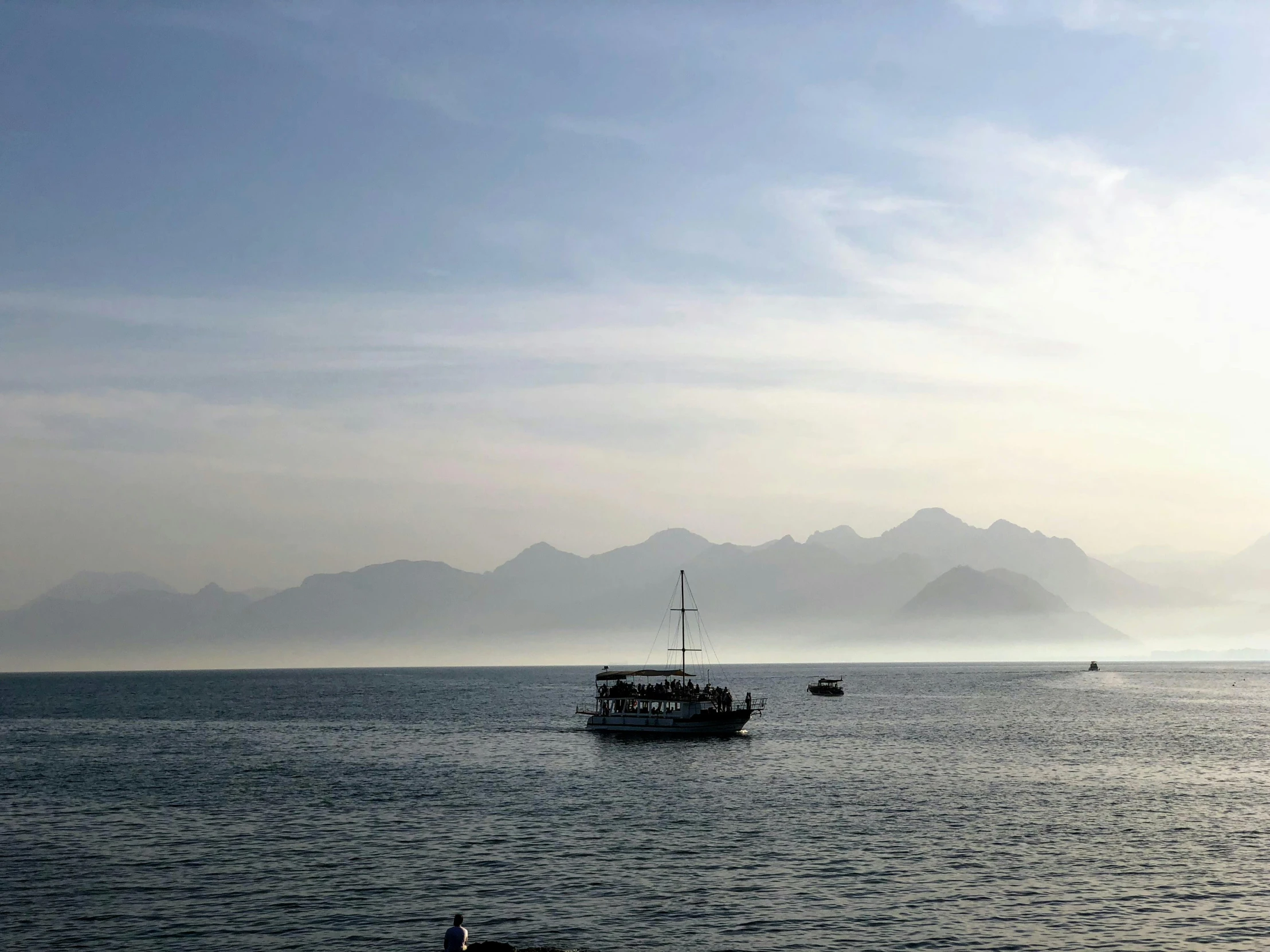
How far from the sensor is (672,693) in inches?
4481

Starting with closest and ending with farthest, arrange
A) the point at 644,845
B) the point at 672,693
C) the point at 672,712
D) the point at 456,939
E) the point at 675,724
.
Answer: the point at 456,939, the point at 644,845, the point at 675,724, the point at 672,712, the point at 672,693

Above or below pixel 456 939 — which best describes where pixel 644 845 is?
below

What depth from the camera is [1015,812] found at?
62.1m

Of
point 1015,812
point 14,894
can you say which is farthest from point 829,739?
point 14,894

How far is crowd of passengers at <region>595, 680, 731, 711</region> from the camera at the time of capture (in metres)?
113

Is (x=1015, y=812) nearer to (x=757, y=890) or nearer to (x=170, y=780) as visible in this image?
(x=757, y=890)

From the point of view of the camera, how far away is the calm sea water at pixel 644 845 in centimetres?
3900

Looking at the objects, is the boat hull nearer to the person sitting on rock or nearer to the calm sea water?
the calm sea water

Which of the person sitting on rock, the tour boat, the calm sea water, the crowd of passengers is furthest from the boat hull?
the person sitting on rock

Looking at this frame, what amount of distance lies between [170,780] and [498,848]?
1523 inches

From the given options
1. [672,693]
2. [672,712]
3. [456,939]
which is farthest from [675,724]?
[456,939]

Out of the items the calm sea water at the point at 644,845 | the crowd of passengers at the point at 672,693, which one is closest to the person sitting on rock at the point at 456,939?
the calm sea water at the point at 644,845

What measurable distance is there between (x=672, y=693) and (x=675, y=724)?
4488 mm

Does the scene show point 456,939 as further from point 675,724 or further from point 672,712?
point 672,712
